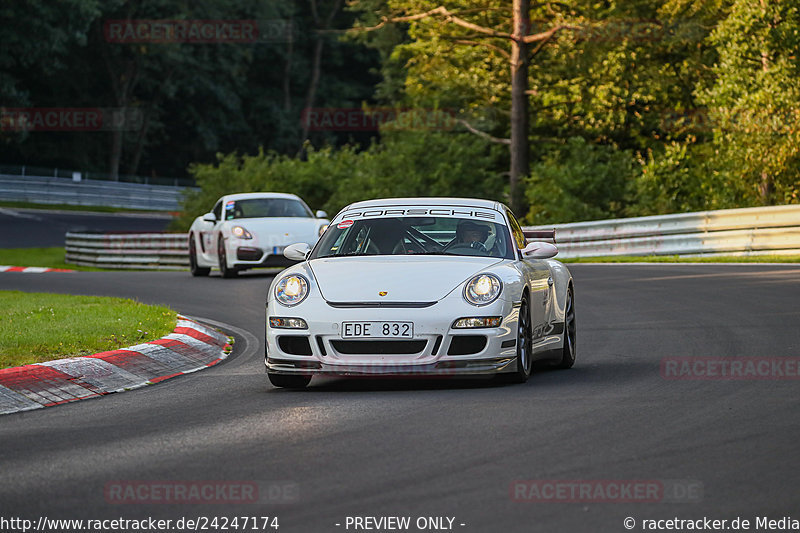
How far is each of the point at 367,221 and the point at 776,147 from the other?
19023 millimetres

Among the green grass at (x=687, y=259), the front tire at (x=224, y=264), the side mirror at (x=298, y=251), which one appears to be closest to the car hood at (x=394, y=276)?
the side mirror at (x=298, y=251)

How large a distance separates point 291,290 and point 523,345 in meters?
1.68

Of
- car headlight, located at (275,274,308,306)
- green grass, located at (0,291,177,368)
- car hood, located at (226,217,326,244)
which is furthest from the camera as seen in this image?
car hood, located at (226,217,326,244)

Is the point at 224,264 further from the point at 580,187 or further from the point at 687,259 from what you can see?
the point at 580,187

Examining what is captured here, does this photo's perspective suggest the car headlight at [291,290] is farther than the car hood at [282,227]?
No

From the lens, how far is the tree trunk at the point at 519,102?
35.0 metres

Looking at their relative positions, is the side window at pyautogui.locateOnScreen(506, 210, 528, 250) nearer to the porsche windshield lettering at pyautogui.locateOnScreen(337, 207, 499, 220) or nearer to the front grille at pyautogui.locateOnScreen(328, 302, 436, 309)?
the porsche windshield lettering at pyautogui.locateOnScreen(337, 207, 499, 220)

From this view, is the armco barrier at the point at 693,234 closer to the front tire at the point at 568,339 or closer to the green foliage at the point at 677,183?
the green foliage at the point at 677,183

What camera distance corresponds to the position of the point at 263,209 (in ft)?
80.1

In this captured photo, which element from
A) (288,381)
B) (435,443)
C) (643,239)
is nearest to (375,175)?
(643,239)

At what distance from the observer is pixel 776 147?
27734mm

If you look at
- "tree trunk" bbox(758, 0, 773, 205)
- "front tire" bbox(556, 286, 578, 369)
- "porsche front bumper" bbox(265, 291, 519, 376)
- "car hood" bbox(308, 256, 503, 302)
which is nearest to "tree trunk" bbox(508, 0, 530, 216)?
"tree trunk" bbox(758, 0, 773, 205)

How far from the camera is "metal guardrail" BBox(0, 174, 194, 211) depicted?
61.9 meters

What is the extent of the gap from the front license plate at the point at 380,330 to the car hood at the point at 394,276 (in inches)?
7.7
